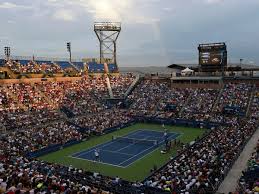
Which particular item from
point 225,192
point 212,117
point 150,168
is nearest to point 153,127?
point 212,117

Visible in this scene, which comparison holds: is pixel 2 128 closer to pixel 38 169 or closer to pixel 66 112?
pixel 66 112

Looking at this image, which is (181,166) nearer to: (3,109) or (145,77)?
(3,109)

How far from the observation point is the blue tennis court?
103 ft

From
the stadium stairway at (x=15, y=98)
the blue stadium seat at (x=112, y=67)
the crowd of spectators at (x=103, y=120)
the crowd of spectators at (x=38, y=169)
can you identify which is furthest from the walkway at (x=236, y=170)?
the blue stadium seat at (x=112, y=67)

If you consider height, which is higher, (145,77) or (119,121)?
(145,77)

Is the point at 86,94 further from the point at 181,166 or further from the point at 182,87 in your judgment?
the point at 181,166

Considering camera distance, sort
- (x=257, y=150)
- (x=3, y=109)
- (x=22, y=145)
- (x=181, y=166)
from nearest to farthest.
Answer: (x=181, y=166) < (x=257, y=150) < (x=22, y=145) < (x=3, y=109)

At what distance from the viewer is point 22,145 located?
3300 centimetres

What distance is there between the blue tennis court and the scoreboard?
61.1ft

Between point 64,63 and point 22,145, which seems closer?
point 22,145

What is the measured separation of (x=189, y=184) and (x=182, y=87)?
35948mm

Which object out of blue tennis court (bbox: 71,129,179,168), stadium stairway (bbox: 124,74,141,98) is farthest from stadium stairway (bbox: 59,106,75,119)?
stadium stairway (bbox: 124,74,141,98)

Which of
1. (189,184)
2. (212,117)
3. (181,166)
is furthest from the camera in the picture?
(212,117)

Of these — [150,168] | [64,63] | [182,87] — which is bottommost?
[150,168]
